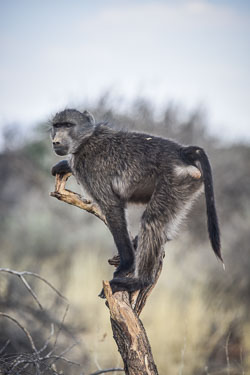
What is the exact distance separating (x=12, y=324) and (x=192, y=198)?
405cm

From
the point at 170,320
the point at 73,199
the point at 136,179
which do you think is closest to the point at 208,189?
the point at 136,179

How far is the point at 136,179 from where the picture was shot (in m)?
4.08

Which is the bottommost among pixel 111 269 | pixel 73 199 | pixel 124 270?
Result: pixel 124 270

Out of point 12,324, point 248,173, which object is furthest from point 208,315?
point 248,173

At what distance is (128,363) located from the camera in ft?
10.2

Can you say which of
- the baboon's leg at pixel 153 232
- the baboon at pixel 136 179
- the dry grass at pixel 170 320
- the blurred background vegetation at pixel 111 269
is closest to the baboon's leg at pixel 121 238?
the baboon at pixel 136 179

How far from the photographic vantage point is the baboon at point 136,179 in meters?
3.70

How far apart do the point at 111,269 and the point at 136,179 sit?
20.5 ft

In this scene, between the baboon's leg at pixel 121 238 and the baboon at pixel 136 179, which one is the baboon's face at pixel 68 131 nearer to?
the baboon at pixel 136 179

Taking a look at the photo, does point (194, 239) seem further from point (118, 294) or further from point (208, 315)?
point (118, 294)

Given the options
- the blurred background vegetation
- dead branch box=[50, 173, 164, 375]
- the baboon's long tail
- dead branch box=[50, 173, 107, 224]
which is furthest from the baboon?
the blurred background vegetation

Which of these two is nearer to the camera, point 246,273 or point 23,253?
point 246,273

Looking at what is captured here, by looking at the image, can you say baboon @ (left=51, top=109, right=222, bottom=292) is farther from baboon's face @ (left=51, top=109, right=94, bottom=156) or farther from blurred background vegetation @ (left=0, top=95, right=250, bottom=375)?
blurred background vegetation @ (left=0, top=95, right=250, bottom=375)

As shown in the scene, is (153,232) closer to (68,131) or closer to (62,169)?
(62,169)
